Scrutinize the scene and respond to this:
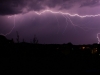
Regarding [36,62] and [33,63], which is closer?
[33,63]

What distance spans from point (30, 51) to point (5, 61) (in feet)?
20.0

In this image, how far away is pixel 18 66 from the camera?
1705cm

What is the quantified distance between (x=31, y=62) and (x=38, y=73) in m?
4.07

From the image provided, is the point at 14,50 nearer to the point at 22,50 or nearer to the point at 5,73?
the point at 22,50

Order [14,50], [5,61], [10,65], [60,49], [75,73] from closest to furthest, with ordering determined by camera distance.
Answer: [75,73]
[10,65]
[5,61]
[14,50]
[60,49]

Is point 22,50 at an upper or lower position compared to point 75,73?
upper

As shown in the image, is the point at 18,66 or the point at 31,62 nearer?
the point at 18,66

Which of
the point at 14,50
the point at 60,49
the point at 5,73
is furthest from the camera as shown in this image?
the point at 60,49

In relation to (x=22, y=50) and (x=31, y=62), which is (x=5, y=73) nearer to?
(x=31, y=62)

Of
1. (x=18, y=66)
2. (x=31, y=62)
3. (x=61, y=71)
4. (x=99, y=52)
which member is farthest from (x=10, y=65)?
(x=99, y=52)

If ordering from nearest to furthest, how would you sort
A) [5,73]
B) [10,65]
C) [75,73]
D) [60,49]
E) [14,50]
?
[5,73] → [75,73] → [10,65] → [14,50] → [60,49]

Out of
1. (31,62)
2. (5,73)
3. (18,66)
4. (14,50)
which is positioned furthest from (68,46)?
(5,73)

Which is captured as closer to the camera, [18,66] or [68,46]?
[18,66]

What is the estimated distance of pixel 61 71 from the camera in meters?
15.9
